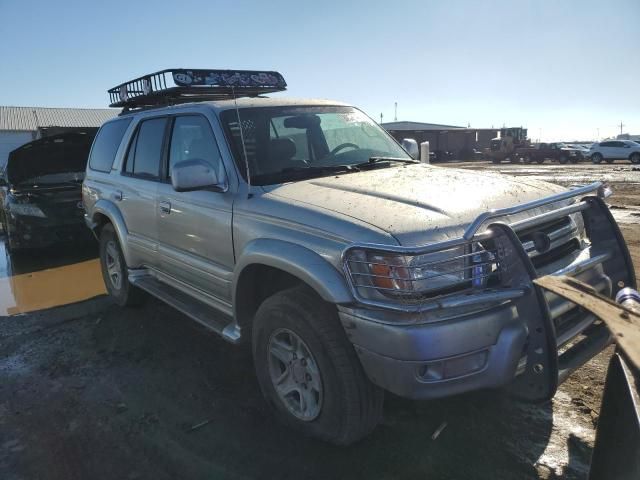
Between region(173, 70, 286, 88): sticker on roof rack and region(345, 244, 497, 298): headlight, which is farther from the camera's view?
region(173, 70, 286, 88): sticker on roof rack

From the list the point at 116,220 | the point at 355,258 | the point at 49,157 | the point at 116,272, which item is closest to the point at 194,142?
the point at 116,220

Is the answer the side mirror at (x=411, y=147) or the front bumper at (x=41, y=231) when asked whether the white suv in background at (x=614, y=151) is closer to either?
the side mirror at (x=411, y=147)

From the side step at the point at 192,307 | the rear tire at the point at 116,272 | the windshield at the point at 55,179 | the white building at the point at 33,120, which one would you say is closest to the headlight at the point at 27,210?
the windshield at the point at 55,179

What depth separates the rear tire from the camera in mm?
5270

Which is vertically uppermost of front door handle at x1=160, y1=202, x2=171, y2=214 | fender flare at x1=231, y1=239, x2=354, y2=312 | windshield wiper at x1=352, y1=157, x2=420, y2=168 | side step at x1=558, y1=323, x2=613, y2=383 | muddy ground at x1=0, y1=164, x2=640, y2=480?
windshield wiper at x1=352, y1=157, x2=420, y2=168

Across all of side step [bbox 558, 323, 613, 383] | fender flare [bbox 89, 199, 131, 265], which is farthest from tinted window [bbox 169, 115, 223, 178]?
side step [bbox 558, 323, 613, 383]

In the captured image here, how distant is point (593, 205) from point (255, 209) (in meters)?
2.05

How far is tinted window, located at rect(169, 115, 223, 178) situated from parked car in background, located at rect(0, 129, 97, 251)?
445cm

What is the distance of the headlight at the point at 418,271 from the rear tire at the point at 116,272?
139 inches

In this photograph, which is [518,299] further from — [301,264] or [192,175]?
[192,175]

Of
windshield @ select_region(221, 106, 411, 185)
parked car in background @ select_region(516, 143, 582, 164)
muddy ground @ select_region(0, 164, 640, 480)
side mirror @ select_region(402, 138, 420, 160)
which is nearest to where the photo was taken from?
muddy ground @ select_region(0, 164, 640, 480)

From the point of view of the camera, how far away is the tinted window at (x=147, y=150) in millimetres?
4398

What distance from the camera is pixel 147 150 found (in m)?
4.62

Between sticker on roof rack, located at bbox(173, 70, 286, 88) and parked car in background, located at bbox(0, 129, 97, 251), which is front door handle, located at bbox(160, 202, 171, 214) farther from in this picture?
parked car in background, located at bbox(0, 129, 97, 251)
